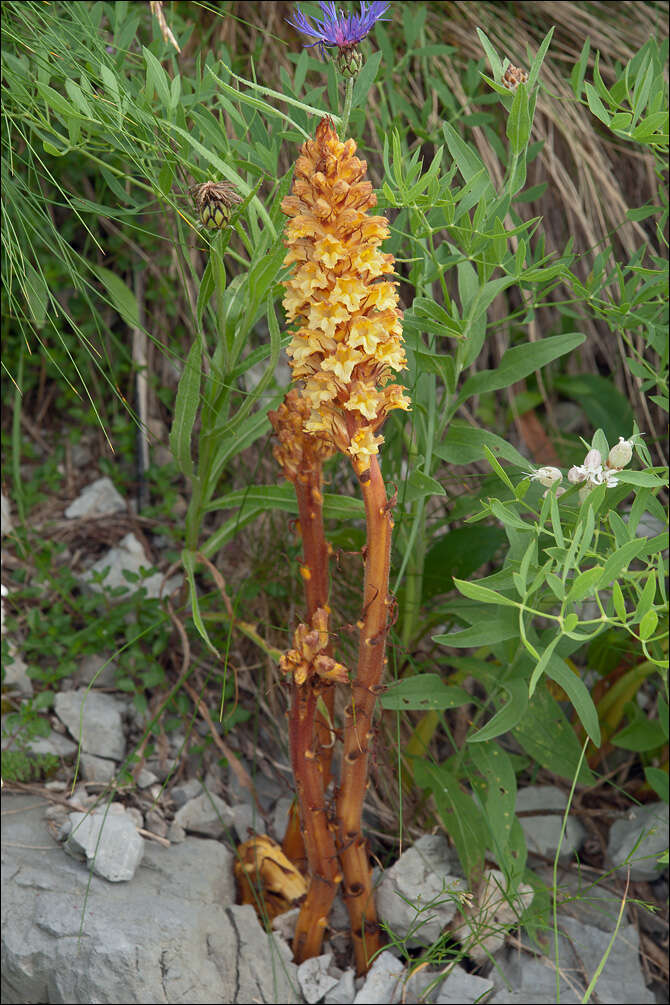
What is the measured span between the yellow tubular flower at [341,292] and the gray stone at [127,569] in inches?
30.0

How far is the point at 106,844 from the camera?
125cm

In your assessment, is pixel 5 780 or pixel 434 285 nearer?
pixel 5 780

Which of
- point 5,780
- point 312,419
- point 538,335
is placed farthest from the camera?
point 538,335

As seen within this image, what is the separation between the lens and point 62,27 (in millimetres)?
1206

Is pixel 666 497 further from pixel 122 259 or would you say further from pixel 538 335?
pixel 122 259

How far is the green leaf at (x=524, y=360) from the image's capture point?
3.76ft

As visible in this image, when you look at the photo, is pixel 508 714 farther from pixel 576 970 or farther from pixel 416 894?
pixel 576 970

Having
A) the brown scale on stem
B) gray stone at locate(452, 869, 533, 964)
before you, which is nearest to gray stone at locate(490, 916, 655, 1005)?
gray stone at locate(452, 869, 533, 964)

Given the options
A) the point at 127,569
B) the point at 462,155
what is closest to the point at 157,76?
the point at 462,155

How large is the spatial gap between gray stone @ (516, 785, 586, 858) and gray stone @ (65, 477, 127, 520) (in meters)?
0.87

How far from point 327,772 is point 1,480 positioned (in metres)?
0.88

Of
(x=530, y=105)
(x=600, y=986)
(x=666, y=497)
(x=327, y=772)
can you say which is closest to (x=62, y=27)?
(x=530, y=105)

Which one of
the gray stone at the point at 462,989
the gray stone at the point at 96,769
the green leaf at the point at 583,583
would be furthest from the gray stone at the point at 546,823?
the green leaf at the point at 583,583

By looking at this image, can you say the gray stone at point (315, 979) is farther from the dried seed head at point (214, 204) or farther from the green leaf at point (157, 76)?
the green leaf at point (157, 76)
